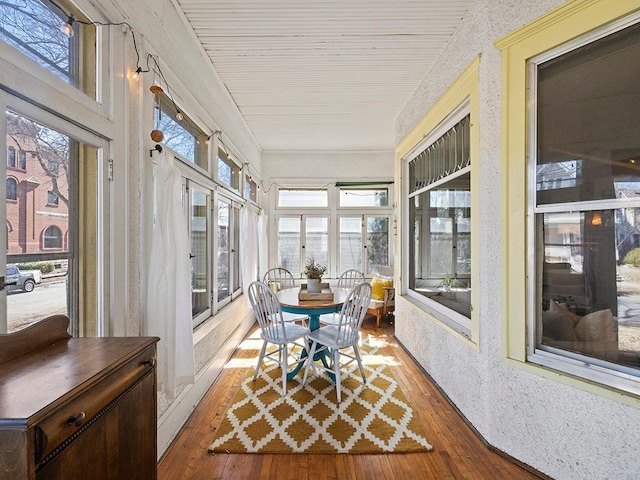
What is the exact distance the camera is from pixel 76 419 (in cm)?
70

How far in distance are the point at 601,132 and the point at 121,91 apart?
2.54 m

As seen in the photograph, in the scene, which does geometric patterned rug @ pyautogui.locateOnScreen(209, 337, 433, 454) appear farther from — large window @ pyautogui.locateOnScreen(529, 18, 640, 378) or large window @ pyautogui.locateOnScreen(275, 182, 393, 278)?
large window @ pyautogui.locateOnScreen(275, 182, 393, 278)

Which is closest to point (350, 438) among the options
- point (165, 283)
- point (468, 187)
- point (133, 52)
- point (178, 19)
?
point (165, 283)

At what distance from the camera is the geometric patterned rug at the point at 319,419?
1.84m

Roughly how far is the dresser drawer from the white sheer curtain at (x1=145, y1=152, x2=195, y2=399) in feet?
2.30

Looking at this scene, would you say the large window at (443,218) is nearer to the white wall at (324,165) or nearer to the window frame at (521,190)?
the window frame at (521,190)

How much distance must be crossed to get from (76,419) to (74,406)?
1.3 inches

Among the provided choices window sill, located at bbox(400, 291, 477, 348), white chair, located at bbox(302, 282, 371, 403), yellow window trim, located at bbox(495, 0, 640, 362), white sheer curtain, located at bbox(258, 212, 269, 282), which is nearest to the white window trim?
window sill, located at bbox(400, 291, 477, 348)

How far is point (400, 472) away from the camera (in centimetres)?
165

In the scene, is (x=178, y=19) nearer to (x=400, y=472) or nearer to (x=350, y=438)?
(x=350, y=438)

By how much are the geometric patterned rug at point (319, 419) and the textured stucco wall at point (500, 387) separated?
0.48 metres

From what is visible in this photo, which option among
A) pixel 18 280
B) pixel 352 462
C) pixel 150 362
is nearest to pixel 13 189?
pixel 18 280

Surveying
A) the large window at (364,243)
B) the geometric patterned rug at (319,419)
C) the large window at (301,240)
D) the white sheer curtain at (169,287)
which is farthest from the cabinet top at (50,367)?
the large window at (364,243)

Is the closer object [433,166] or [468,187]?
[468,187]
